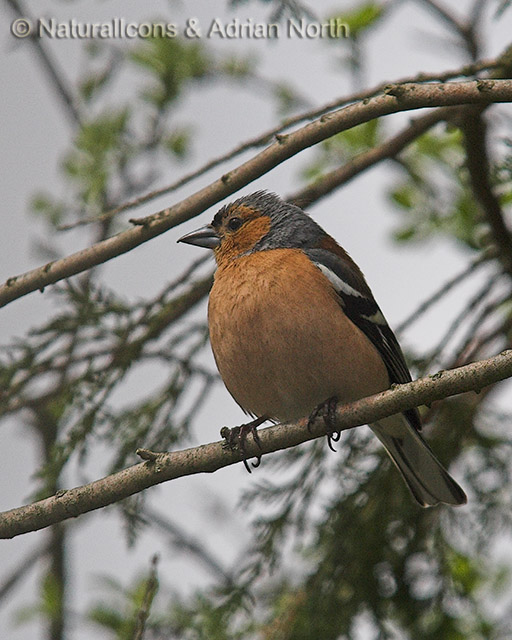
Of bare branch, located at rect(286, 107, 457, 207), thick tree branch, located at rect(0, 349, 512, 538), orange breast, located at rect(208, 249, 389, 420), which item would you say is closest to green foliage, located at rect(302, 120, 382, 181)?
bare branch, located at rect(286, 107, 457, 207)

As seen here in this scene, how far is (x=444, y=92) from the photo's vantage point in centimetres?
354

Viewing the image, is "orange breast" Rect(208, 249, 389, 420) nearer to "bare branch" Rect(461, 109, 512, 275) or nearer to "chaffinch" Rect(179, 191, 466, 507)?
"chaffinch" Rect(179, 191, 466, 507)

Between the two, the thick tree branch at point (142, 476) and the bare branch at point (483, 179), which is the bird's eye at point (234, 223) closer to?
the bare branch at point (483, 179)

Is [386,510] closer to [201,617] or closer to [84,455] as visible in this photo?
[201,617]

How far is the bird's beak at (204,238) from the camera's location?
17.1 feet

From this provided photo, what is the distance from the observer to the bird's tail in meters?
4.62

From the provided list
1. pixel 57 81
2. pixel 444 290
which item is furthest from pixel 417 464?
pixel 57 81

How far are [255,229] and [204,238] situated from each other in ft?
1.10

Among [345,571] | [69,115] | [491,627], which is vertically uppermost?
[69,115]

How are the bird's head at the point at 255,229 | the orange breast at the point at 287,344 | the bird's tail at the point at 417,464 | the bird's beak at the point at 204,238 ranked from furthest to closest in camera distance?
1. the bird's beak at the point at 204,238
2. the bird's head at the point at 255,229
3. the bird's tail at the point at 417,464
4. the orange breast at the point at 287,344

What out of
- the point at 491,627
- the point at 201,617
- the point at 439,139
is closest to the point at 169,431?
the point at 201,617

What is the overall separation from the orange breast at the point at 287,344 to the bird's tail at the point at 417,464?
49 cm

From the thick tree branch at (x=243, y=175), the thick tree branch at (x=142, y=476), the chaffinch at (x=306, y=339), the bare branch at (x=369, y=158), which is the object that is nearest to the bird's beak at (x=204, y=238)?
the chaffinch at (x=306, y=339)

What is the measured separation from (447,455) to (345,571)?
92 cm
